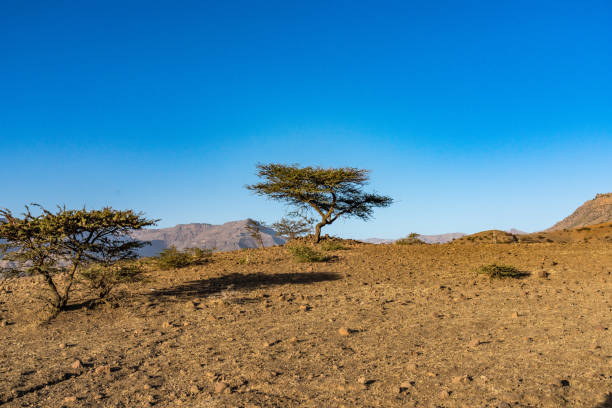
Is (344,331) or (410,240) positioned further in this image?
(410,240)

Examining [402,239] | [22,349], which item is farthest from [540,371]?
[402,239]

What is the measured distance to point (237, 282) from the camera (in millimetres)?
12445

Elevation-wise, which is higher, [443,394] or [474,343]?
[474,343]

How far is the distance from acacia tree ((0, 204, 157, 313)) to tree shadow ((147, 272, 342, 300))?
78.1 inches

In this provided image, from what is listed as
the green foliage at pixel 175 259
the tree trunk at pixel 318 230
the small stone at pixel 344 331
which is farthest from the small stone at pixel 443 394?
the tree trunk at pixel 318 230

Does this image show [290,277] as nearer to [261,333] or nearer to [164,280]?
[164,280]

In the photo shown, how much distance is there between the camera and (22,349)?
6.91 metres

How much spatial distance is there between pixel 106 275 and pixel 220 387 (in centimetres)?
602

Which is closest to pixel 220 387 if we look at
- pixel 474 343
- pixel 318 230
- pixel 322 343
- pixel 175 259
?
pixel 322 343

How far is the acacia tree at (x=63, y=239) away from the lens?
8992 mm

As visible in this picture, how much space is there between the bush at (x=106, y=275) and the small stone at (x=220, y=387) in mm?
5628

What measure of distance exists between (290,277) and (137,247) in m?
4.80

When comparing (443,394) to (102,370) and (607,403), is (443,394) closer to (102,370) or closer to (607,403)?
(607,403)

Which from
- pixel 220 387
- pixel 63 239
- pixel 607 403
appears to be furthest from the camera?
pixel 63 239
